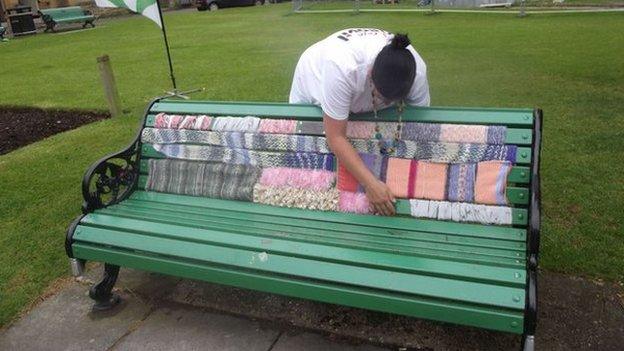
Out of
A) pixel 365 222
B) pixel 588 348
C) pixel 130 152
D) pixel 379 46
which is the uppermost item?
pixel 379 46

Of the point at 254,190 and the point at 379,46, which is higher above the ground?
the point at 379,46

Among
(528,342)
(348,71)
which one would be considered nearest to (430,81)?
(348,71)

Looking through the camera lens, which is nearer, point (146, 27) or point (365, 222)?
point (365, 222)

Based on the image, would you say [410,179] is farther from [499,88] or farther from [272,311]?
[499,88]

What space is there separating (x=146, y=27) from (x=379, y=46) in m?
19.4

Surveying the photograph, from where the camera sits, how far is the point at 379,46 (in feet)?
8.75

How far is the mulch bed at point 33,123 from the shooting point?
6570 mm

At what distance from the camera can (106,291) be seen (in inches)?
122

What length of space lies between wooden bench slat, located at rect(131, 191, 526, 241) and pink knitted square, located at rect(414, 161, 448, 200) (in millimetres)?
132

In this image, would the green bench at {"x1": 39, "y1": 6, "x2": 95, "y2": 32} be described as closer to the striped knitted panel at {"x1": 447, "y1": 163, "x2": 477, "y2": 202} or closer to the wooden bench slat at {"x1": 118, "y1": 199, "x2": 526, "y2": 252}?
the wooden bench slat at {"x1": 118, "y1": 199, "x2": 526, "y2": 252}

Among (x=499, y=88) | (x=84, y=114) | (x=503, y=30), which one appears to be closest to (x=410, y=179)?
(x=499, y=88)

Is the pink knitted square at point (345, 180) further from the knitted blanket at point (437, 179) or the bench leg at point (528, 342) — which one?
the bench leg at point (528, 342)

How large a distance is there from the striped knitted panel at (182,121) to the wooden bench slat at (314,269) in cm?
74

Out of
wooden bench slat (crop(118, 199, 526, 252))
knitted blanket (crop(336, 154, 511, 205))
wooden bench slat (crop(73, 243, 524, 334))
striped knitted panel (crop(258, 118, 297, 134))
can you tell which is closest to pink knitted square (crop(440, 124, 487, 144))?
knitted blanket (crop(336, 154, 511, 205))
